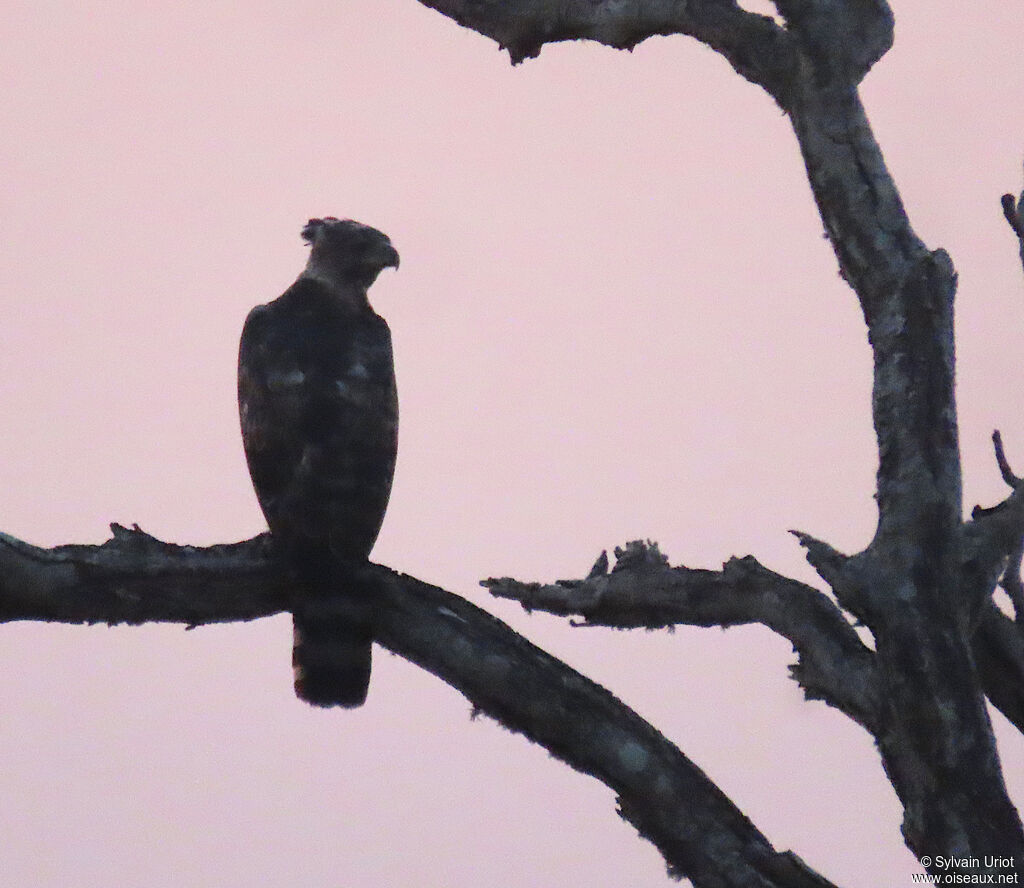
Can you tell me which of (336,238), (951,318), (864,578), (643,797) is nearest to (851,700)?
(864,578)

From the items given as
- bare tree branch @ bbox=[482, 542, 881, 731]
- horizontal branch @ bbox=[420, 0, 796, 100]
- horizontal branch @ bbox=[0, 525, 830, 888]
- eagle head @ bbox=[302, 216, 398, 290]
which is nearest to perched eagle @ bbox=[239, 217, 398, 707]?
eagle head @ bbox=[302, 216, 398, 290]

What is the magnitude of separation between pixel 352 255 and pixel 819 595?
152 inches

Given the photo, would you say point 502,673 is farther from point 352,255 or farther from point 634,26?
point 352,255

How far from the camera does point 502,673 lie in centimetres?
547

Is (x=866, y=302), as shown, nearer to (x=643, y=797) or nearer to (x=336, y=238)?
(x=643, y=797)

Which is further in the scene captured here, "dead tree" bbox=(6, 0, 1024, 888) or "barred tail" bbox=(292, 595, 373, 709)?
"barred tail" bbox=(292, 595, 373, 709)

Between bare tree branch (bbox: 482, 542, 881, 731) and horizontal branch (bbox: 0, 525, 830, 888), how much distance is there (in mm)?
495

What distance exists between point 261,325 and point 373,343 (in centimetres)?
56

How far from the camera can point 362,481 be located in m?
7.26

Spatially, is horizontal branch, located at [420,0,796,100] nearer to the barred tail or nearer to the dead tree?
the dead tree

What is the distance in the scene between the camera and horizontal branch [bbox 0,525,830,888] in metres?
5.23

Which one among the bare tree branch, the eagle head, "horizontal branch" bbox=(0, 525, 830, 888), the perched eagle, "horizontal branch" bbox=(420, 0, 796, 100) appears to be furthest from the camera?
the eagle head

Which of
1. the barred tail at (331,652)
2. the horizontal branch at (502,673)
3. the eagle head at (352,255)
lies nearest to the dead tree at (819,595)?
the horizontal branch at (502,673)

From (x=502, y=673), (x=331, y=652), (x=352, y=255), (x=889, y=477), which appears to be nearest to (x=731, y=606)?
(x=889, y=477)
